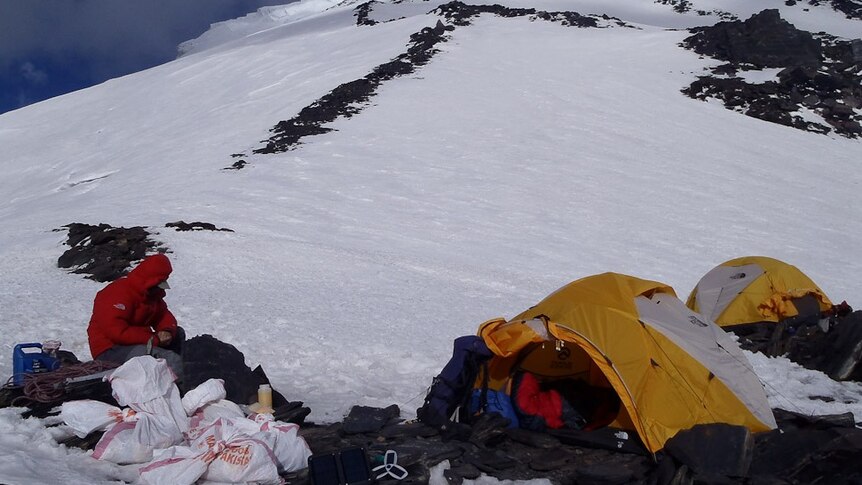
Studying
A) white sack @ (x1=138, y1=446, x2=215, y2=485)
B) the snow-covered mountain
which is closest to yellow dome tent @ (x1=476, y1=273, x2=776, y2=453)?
the snow-covered mountain

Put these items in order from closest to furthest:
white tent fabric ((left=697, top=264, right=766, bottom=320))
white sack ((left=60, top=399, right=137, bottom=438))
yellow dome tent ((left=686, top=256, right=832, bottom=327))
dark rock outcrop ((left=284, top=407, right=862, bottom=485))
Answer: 1. dark rock outcrop ((left=284, top=407, right=862, bottom=485))
2. white sack ((left=60, top=399, right=137, bottom=438))
3. yellow dome tent ((left=686, top=256, right=832, bottom=327))
4. white tent fabric ((left=697, top=264, right=766, bottom=320))

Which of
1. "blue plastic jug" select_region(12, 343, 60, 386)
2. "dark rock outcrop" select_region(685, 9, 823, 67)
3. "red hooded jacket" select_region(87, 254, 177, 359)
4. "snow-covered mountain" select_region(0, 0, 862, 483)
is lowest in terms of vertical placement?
"snow-covered mountain" select_region(0, 0, 862, 483)

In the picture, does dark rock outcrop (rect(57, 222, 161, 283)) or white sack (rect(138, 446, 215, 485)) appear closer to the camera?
white sack (rect(138, 446, 215, 485))

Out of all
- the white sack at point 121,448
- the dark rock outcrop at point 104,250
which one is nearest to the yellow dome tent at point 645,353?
the white sack at point 121,448

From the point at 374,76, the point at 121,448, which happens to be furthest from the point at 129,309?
the point at 374,76

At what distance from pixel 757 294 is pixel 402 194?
12851mm

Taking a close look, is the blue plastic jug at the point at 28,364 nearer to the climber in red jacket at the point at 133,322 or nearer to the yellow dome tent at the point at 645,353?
the climber in red jacket at the point at 133,322

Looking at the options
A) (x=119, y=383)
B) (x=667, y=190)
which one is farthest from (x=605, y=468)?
(x=667, y=190)

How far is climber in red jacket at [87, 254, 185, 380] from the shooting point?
21.3ft

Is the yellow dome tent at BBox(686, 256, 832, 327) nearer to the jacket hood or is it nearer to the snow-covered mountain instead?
the snow-covered mountain

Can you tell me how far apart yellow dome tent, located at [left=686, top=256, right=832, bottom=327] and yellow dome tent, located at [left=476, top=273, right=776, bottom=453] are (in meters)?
4.55

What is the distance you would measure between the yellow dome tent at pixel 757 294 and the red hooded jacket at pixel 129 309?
882 centimetres

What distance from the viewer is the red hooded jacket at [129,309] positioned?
651cm

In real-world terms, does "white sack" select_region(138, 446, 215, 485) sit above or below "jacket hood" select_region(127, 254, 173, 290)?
below
